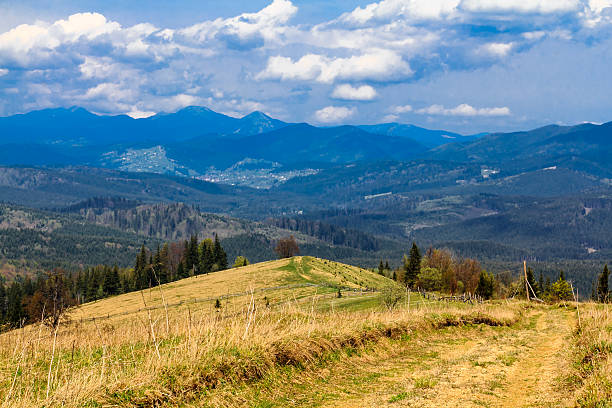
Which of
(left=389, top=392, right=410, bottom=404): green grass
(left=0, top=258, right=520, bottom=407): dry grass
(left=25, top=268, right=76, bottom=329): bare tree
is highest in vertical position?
(left=0, top=258, right=520, bottom=407): dry grass

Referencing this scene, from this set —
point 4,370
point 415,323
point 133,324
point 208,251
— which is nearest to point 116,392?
point 4,370

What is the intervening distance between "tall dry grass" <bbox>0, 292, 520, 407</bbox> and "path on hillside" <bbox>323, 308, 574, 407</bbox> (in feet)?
6.40

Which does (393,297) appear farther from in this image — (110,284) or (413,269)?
(110,284)

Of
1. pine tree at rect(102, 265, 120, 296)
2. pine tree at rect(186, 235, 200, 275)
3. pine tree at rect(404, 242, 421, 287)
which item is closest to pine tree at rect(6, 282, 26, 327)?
pine tree at rect(102, 265, 120, 296)

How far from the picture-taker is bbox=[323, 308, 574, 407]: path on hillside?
1195 cm

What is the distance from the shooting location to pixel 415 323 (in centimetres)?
2078

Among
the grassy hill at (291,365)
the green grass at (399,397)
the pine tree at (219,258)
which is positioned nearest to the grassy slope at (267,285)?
the pine tree at (219,258)

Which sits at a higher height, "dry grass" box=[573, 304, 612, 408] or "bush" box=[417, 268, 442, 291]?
"dry grass" box=[573, 304, 612, 408]

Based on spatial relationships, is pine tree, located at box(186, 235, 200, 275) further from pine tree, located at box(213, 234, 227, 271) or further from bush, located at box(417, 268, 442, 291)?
bush, located at box(417, 268, 442, 291)

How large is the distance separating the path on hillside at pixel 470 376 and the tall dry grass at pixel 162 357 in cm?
195

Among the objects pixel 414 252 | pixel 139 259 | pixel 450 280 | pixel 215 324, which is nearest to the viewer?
pixel 215 324

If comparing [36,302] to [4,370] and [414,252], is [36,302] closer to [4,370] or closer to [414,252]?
[414,252]

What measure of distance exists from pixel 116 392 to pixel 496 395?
9236 mm

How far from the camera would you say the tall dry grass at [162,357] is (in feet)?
Result: 31.8
